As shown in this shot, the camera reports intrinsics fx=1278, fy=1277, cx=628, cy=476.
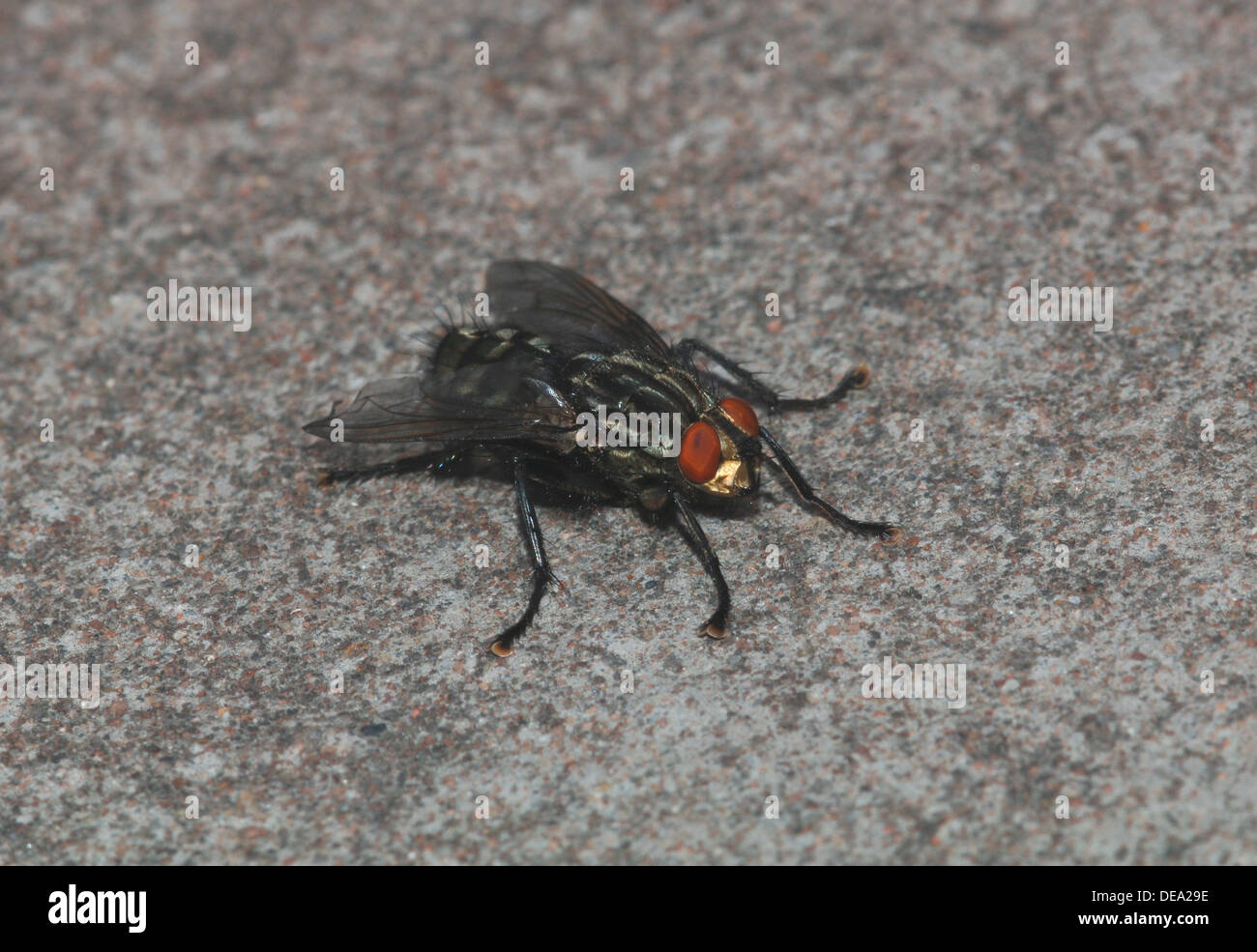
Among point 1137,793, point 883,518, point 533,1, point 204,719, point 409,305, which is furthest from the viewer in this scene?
point 533,1

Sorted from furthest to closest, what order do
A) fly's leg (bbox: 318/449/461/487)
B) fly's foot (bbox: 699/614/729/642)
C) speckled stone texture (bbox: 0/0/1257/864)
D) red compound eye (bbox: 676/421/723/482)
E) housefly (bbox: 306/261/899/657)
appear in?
fly's leg (bbox: 318/449/461/487) → housefly (bbox: 306/261/899/657) → red compound eye (bbox: 676/421/723/482) → fly's foot (bbox: 699/614/729/642) → speckled stone texture (bbox: 0/0/1257/864)

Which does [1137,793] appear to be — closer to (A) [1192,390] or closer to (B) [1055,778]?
(B) [1055,778]

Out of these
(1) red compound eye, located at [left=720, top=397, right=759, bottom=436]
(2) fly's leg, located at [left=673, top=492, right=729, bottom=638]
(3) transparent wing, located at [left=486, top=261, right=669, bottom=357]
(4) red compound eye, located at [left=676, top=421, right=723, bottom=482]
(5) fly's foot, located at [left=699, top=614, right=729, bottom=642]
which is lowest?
(5) fly's foot, located at [left=699, top=614, right=729, bottom=642]

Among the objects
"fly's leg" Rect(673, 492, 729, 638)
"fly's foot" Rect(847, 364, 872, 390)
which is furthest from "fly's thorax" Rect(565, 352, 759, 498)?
"fly's foot" Rect(847, 364, 872, 390)

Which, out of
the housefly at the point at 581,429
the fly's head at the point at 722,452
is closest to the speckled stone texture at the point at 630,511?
the housefly at the point at 581,429

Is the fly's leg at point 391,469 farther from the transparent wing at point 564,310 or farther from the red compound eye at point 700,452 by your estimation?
the red compound eye at point 700,452

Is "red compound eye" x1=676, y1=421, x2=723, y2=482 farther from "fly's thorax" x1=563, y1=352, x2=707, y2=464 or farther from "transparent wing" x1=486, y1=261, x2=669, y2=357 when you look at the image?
"transparent wing" x1=486, y1=261, x2=669, y2=357

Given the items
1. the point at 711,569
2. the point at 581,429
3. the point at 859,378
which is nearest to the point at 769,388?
the point at 859,378

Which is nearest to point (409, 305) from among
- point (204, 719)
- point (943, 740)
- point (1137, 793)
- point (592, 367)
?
point (592, 367)
